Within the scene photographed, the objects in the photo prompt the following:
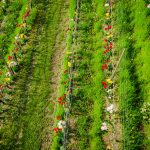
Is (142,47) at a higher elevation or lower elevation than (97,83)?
higher

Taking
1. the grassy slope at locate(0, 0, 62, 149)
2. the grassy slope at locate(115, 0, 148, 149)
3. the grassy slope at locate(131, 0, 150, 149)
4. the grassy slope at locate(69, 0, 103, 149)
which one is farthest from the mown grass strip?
the grassy slope at locate(0, 0, 62, 149)

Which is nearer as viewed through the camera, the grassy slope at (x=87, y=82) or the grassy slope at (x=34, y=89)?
the grassy slope at (x=87, y=82)

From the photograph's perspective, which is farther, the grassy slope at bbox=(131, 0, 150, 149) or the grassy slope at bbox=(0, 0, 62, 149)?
the grassy slope at bbox=(131, 0, 150, 149)

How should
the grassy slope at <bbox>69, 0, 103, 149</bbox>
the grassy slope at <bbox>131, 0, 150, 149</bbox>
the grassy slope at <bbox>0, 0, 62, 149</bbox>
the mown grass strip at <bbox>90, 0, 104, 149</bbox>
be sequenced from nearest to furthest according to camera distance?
the mown grass strip at <bbox>90, 0, 104, 149</bbox>
the grassy slope at <bbox>69, 0, 103, 149</bbox>
the grassy slope at <bbox>0, 0, 62, 149</bbox>
the grassy slope at <bbox>131, 0, 150, 149</bbox>

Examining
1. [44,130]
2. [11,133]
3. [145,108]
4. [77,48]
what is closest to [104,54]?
[77,48]

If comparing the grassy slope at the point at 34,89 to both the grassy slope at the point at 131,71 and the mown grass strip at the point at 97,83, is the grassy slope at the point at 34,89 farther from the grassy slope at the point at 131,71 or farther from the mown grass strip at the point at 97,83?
the grassy slope at the point at 131,71

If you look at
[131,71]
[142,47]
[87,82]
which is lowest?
[87,82]

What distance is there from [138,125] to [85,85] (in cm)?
431

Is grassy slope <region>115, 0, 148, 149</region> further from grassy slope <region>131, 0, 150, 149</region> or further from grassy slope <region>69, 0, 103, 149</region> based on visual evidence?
grassy slope <region>69, 0, 103, 149</region>

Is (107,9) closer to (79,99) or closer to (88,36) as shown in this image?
(88,36)

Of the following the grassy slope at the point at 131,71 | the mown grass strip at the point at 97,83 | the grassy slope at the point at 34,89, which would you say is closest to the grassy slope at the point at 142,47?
the grassy slope at the point at 131,71

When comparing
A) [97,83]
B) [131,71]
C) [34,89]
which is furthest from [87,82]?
[34,89]

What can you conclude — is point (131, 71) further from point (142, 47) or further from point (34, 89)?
point (34, 89)

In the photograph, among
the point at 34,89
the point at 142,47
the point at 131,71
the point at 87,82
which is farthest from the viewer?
the point at 142,47
